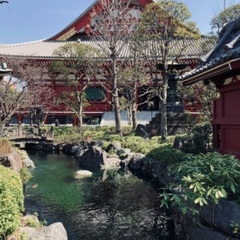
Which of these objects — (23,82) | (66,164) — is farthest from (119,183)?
(23,82)

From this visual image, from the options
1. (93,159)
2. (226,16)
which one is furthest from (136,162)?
(226,16)

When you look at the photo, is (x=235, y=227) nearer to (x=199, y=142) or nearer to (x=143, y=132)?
(x=199, y=142)

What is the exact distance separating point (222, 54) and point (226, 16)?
48.0ft

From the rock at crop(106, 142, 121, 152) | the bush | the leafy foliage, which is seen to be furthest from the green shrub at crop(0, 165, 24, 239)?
the rock at crop(106, 142, 121, 152)

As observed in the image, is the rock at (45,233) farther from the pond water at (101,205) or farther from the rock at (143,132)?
the rock at (143,132)

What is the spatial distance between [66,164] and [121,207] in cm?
844

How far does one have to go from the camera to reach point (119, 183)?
12359 mm

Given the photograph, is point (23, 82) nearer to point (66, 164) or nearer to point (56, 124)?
point (56, 124)

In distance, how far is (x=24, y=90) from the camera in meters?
21.2

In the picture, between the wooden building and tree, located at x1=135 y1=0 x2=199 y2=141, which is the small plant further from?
tree, located at x1=135 y1=0 x2=199 y2=141

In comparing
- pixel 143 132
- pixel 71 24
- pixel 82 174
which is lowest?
pixel 82 174

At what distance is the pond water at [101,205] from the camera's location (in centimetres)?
757

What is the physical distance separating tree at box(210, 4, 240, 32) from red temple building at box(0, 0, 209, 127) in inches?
198

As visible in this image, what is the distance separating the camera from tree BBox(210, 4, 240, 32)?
63.5 ft
